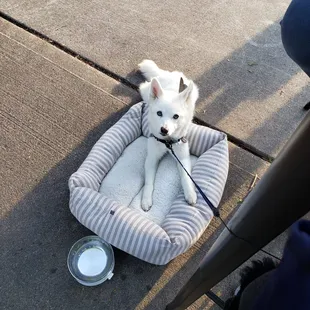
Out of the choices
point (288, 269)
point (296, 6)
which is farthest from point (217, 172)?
point (288, 269)

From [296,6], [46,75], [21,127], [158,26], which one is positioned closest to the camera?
[296,6]

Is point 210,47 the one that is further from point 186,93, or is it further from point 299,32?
point 299,32

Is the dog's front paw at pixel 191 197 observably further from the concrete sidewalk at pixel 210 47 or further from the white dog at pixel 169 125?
the concrete sidewalk at pixel 210 47

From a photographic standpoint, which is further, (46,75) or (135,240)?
(46,75)

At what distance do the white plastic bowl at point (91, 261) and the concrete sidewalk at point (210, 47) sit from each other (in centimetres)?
120

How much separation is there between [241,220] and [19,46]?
258 cm

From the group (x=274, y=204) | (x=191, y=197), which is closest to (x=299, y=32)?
(x=274, y=204)

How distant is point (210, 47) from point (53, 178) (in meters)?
1.75

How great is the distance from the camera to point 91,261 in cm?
198

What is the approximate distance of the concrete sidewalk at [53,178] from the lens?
1.93m

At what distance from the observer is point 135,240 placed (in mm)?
1891

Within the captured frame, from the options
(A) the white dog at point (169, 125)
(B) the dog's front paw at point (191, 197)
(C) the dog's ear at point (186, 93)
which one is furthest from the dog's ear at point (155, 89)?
(B) the dog's front paw at point (191, 197)

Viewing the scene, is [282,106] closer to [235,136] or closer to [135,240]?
[235,136]

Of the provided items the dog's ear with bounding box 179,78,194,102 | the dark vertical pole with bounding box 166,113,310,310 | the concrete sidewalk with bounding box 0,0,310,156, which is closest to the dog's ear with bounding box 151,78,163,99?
the dog's ear with bounding box 179,78,194,102
